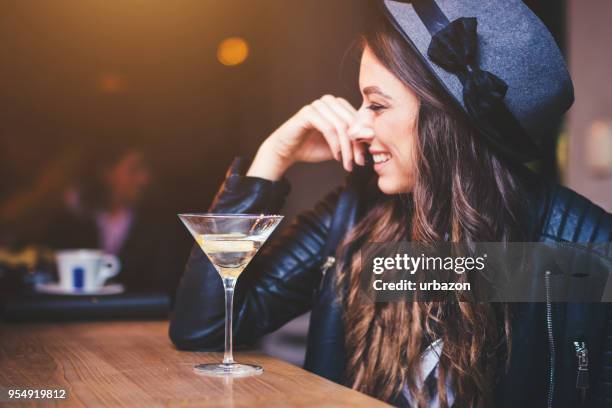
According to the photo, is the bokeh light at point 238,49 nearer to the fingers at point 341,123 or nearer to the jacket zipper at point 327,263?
the fingers at point 341,123

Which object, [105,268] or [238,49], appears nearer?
[105,268]

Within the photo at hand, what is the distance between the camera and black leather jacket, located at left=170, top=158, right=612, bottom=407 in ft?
4.53

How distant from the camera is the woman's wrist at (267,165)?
1.58 m

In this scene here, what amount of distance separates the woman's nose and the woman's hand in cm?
1

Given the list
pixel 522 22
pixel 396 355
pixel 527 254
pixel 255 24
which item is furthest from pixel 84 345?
pixel 255 24

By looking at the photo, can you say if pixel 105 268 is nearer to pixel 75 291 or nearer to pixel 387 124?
pixel 75 291

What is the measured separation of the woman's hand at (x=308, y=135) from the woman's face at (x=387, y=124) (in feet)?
0.10

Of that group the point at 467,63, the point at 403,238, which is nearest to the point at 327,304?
the point at 403,238

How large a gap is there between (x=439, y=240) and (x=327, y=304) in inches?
11.4

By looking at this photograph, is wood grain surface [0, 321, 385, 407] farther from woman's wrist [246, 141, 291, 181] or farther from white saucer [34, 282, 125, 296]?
woman's wrist [246, 141, 291, 181]

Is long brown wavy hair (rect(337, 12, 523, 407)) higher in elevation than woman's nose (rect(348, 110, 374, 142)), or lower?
lower

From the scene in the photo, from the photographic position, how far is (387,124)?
1523mm

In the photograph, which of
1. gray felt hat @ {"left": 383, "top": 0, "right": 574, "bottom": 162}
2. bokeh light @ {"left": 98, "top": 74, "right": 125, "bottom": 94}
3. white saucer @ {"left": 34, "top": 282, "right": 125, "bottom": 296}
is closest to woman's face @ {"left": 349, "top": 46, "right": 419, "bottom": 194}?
gray felt hat @ {"left": 383, "top": 0, "right": 574, "bottom": 162}

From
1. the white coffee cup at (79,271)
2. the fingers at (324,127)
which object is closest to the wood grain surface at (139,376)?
the white coffee cup at (79,271)
